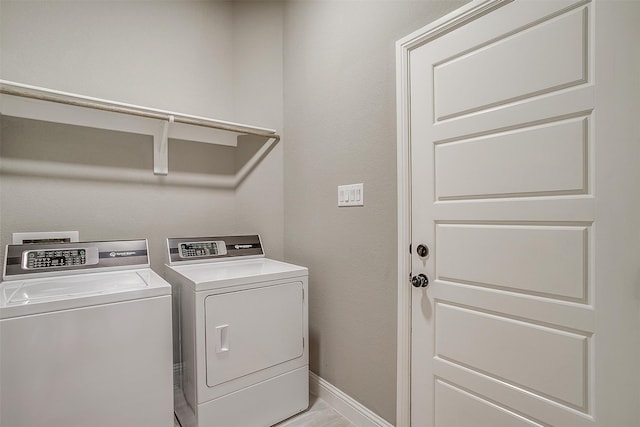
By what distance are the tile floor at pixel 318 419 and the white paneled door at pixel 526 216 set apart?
1.66ft

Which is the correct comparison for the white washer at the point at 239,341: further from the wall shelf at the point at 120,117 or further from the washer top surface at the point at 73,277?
the wall shelf at the point at 120,117

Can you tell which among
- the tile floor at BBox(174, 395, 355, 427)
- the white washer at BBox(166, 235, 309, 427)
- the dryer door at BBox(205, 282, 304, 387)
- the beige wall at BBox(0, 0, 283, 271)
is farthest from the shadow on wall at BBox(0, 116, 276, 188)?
the tile floor at BBox(174, 395, 355, 427)

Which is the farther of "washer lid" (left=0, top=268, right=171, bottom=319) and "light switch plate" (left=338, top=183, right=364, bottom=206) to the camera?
"light switch plate" (left=338, top=183, right=364, bottom=206)

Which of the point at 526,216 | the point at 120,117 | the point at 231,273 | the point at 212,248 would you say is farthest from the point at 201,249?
the point at 526,216

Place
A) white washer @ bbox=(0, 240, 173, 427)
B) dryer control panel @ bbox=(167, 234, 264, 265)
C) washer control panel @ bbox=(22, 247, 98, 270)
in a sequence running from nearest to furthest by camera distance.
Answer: white washer @ bbox=(0, 240, 173, 427) → washer control panel @ bbox=(22, 247, 98, 270) → dryer control panel @ bbox=(167, 234, 264, 265)

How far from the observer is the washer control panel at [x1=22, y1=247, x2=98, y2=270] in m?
1.59

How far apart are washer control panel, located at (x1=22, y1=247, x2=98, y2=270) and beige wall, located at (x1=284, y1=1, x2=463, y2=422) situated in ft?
4.08

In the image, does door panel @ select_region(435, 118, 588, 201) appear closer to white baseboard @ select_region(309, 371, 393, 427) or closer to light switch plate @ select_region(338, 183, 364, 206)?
light switch plate @ select_region(338, 183, 364, 206)

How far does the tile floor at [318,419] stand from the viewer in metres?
1.80

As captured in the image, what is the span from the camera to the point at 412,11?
4.97 ft

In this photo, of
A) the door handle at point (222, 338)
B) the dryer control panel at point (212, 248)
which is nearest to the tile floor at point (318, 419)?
the door handle at point (222, 338)

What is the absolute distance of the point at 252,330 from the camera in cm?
167

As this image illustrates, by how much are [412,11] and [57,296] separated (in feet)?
6.69

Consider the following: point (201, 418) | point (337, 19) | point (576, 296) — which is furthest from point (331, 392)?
point (337, 19)
